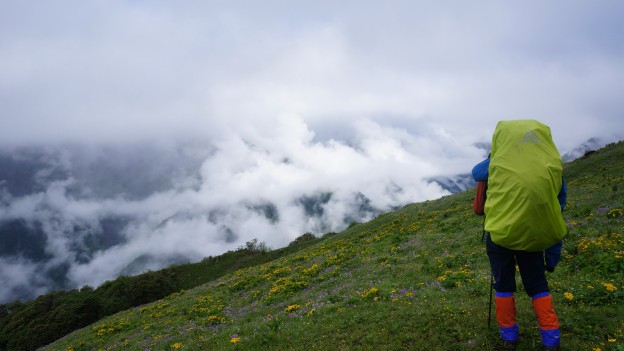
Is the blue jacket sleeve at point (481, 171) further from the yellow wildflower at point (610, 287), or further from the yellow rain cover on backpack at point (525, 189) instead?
the yellow wildflower at point (610, 287)

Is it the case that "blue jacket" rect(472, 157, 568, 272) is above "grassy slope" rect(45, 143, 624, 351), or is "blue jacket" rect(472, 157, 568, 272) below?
above

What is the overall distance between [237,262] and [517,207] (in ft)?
282

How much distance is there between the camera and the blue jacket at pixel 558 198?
7.02 m

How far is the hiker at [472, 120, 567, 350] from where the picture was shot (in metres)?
6.24

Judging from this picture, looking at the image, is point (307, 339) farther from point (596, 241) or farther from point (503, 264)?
point (596, 241)

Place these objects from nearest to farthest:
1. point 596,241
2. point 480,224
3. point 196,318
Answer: point 596,241
point 196,318
point 480,224

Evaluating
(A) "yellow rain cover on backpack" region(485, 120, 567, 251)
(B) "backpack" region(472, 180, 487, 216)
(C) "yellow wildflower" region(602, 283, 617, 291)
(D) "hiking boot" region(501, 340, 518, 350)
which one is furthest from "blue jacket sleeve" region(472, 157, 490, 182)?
(C) "yellow wildflower" region(602, 283, 617, 291)

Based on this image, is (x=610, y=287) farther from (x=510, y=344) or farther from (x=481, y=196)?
(x=481, y=196)

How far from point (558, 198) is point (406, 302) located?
22.0 ft

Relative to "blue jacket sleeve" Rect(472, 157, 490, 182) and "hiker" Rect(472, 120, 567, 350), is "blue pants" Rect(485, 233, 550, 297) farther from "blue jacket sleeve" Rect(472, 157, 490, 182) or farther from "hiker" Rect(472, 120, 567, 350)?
"blue jacket sleeve" Rect(472, 157, 490, 182)

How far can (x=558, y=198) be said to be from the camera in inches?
281

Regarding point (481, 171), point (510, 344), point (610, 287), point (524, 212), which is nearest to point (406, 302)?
point (510, 344)

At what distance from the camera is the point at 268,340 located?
11.6 metres

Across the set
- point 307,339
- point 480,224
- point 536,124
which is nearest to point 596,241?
point 480,224
